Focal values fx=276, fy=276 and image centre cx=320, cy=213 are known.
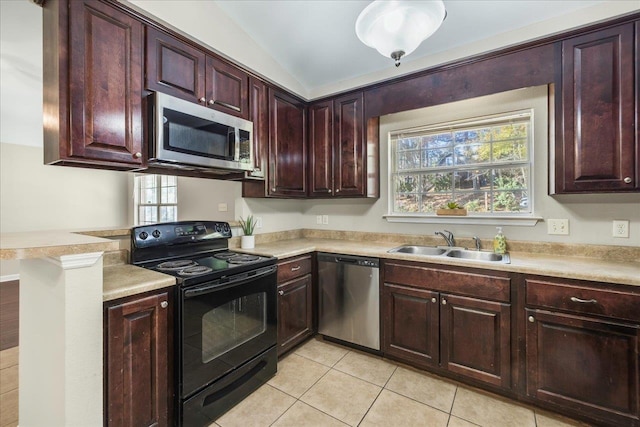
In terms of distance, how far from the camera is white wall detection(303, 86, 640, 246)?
199cm

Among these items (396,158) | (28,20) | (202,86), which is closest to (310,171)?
(396,158)

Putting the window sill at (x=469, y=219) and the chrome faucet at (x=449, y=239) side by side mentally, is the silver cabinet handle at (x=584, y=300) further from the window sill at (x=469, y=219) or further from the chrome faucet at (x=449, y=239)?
the chrome faucet at (x=449, y=239)

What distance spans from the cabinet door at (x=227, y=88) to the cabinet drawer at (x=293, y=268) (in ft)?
4.29

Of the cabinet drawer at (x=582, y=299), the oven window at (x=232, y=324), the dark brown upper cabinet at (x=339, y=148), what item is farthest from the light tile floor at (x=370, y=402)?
the dark brown upper cabinet at (x=339, y=148)

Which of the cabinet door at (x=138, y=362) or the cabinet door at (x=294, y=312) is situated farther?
the cabinet door at (x=294, y=312)

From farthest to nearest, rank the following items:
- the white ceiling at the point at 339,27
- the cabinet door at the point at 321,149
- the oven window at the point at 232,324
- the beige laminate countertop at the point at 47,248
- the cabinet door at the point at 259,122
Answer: the cabinet door at the point at 321,149 < the cabinet door at the point at 259,122 < the white ceiling at the point at 339,27 < the oven window at the point at 232,324 < the beige laminate countertop at the point at 47,248

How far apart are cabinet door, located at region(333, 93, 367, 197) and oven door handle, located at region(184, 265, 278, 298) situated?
1.16 metres

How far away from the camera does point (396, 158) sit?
9.62 ft

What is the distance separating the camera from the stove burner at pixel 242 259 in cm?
200

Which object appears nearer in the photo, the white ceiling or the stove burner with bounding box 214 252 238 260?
the white ceiling

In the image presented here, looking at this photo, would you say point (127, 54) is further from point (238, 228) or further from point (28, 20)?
point (28, 20)

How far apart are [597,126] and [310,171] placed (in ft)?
7.47

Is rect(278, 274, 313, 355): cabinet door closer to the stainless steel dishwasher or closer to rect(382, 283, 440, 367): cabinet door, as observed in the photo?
the stainless steel dishwasher

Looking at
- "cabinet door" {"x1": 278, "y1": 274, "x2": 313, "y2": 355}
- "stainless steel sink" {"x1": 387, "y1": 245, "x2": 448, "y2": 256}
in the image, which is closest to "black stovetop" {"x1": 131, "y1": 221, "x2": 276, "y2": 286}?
"cabinet door" {"x1": 278, "y1": 274, "x2": 313, "y2": 355}
